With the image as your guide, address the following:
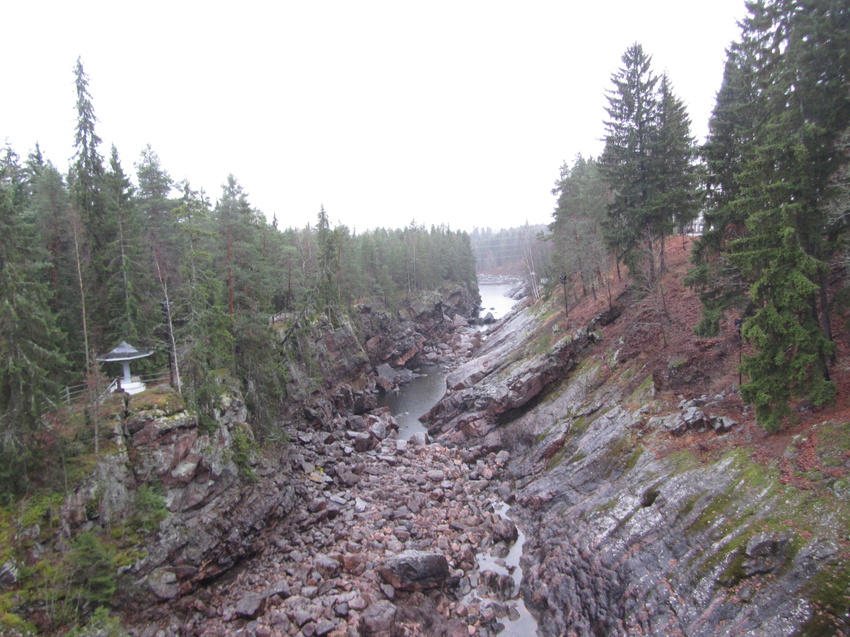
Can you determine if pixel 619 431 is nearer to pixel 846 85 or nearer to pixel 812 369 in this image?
pixel 812 369

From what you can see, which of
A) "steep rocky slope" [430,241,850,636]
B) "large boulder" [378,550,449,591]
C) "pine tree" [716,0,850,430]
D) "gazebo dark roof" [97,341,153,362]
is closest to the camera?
"steep rocky slope" [430,241,850,636]

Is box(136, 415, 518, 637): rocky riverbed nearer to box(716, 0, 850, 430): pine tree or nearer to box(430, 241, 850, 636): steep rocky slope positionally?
box(430, 241, 850, 636): steep rocky slope

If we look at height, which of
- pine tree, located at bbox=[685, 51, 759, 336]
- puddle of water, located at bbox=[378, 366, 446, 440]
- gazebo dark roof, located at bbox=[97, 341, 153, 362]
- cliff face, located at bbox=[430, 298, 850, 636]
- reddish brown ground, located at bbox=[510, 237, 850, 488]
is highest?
pine tree, located at bbox=[685, 51, 759, 336]

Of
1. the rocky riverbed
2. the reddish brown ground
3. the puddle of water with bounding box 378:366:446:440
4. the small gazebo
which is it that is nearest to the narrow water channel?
the puddle of water with bounding box 378:366:446:440

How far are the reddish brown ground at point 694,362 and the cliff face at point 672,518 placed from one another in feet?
0.41

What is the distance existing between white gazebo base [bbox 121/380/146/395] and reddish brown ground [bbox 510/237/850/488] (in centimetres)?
2262

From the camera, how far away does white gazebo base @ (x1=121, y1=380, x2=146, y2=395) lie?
18.1 meters

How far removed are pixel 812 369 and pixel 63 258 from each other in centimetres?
3519

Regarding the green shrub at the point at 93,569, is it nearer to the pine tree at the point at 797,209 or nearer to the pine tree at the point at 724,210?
the pine tree at the point at 797,209

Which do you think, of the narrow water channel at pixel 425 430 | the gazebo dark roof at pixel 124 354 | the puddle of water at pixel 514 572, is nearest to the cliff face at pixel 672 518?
the puddle of water at pixel 514 572

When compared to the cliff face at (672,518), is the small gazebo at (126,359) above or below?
above

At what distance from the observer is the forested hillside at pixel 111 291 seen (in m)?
13.7

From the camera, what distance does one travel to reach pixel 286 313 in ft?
125

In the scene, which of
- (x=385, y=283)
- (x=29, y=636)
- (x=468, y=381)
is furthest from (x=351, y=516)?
(x=385, y=283)
